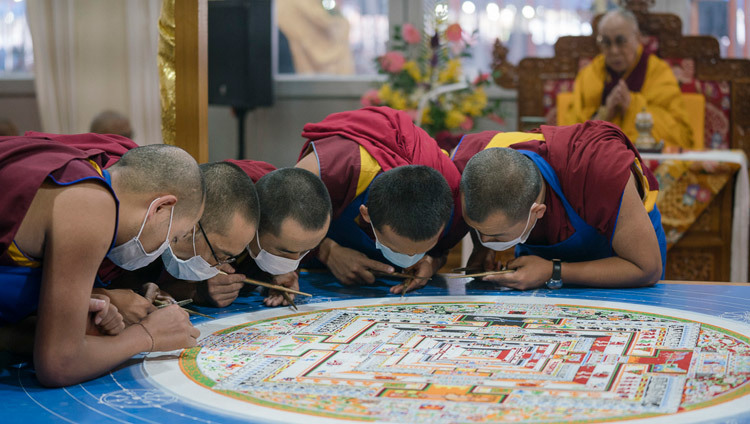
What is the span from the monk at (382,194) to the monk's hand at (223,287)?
48 cm

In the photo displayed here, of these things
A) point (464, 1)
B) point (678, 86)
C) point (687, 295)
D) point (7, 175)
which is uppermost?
point (464, 1)

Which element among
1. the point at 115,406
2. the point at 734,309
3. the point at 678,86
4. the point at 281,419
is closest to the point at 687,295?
the point at 734,309

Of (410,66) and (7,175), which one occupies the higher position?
(410,66)

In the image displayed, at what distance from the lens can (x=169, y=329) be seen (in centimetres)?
186

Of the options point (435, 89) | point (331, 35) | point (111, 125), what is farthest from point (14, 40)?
point (435, 89)

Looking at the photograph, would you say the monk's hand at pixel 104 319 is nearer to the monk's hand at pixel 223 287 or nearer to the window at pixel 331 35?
the monk's hand at pixel 223 287

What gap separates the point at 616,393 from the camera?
1.56 metres

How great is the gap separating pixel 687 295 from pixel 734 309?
244mm

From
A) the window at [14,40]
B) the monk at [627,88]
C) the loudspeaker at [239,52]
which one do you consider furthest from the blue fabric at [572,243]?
the window at [14,40]

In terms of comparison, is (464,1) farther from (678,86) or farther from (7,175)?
(7,175)

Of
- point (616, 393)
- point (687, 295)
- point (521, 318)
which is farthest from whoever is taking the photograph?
point (687, 295)

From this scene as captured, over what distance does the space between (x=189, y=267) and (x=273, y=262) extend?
29 cm

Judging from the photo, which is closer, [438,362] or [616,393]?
[616,393]

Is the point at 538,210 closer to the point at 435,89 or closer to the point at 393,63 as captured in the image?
the point at 435,89
